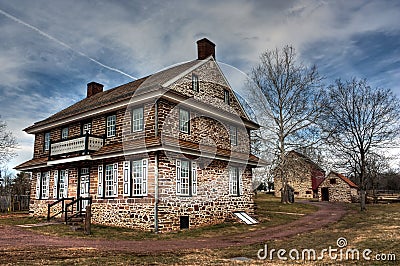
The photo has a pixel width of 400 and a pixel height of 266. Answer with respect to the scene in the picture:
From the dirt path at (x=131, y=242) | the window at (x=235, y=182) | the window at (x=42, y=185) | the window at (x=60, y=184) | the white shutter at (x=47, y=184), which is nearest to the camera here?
the dirt path at (x=131, y=242)

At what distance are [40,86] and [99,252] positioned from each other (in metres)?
13.9

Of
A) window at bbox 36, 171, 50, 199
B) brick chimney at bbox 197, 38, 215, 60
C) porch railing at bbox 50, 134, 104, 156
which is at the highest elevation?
brick chimney at bbox 197, 38, 215, 60

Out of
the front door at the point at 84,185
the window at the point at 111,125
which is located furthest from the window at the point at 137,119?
the front door at the point at 84,185

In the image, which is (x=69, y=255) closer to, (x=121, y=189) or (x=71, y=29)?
(x=121, y=189)

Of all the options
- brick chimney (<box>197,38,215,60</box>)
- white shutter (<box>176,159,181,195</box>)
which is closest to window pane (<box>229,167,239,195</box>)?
white shutter (<box>176,159,181,195</box>)

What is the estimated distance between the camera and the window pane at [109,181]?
57.4 feet

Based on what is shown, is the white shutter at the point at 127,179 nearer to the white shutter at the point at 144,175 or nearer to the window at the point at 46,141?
the white shutter at the point at 144,175

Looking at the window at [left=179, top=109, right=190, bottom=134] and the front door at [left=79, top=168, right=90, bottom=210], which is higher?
the window at [left=179, top=109, right=190, bottom=134]

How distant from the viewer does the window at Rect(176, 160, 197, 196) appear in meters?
16.8

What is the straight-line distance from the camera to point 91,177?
18594mm

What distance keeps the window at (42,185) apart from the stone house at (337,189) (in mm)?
33340

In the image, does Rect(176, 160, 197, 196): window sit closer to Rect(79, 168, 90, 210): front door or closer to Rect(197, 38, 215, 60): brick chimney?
Rect(79, 168, 90, 210): front door

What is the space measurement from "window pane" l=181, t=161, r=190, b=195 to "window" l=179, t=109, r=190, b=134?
1.80 meters

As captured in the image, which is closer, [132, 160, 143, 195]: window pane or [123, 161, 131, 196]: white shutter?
[132, 160, 143, 195]: window pane
